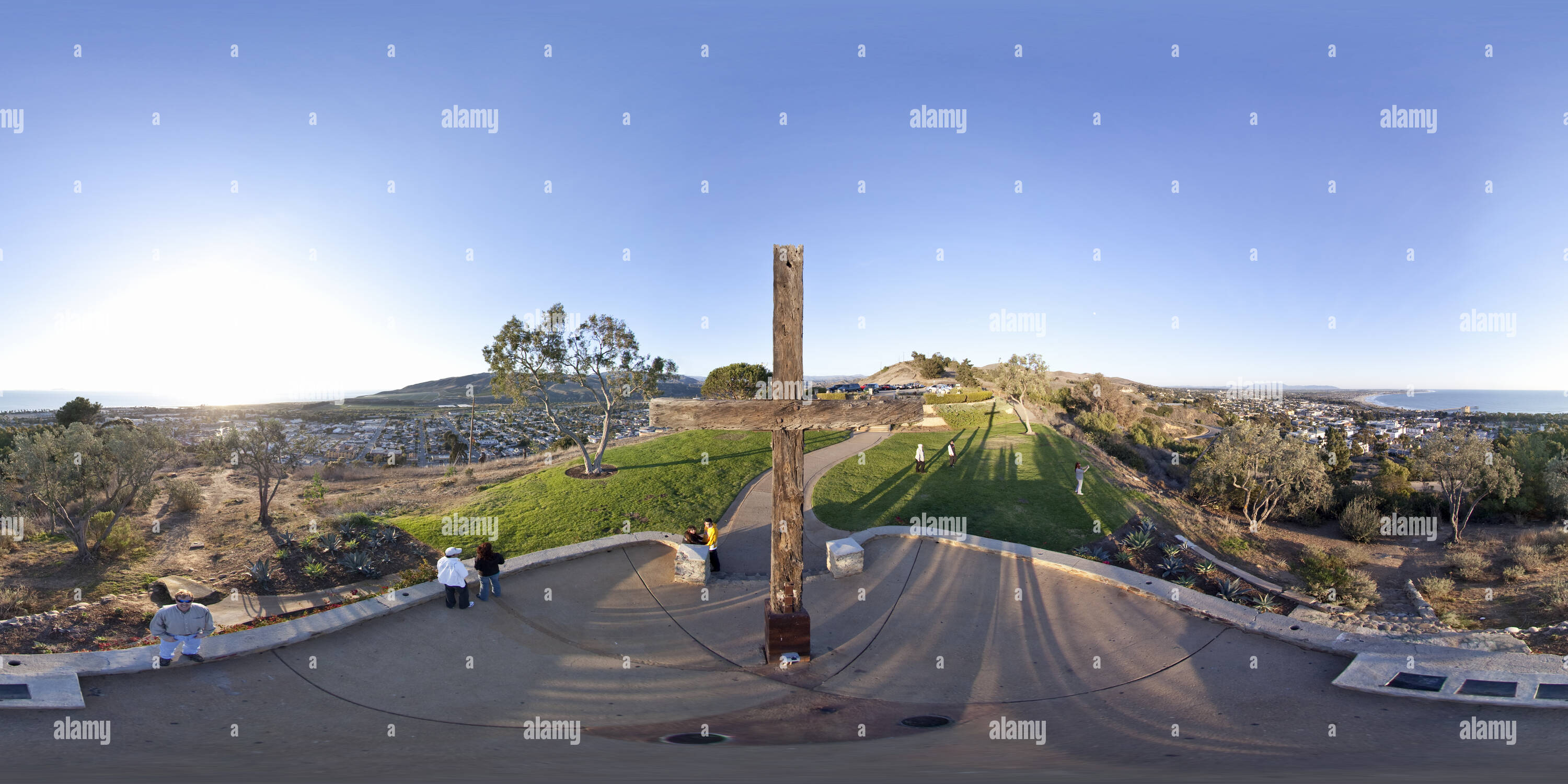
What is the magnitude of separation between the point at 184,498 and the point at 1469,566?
128ft

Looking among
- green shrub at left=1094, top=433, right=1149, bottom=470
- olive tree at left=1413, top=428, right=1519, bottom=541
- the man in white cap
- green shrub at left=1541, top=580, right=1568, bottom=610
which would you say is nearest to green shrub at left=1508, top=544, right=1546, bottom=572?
green shrub at left=1541, top=580, right=1568, bottom=610

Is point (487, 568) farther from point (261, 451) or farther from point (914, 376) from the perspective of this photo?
point (914, 376)

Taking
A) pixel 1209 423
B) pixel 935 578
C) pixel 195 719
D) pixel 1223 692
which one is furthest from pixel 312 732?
pixel 1209 423

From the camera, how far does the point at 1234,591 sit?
32.6 feet

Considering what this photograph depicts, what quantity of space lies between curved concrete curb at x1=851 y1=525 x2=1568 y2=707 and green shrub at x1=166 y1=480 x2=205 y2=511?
2772 centimetres

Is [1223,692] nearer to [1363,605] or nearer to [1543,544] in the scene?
[1363,605]

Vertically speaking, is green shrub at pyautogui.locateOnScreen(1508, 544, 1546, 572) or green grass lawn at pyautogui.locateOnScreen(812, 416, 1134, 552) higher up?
green grass lawn at pyautogui.locateOnScreen(812, 416, 1134, 552)

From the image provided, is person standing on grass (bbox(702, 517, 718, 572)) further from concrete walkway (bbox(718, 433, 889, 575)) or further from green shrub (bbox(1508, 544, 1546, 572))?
green shrub (bbox(1508, 544, 1546, 572))

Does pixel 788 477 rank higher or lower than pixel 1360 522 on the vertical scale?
higher

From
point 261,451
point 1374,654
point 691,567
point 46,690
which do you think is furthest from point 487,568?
point 261,451

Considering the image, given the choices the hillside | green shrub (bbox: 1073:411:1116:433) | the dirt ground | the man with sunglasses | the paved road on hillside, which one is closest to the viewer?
the paved road on hillside

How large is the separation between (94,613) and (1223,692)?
691 inches

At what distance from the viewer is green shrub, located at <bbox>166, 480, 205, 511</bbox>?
59.4 ft

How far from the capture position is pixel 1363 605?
433 inches
